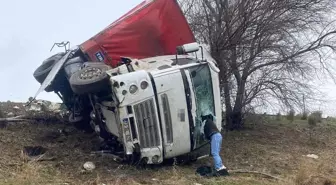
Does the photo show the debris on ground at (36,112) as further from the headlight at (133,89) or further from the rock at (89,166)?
the headlight at (133,89)

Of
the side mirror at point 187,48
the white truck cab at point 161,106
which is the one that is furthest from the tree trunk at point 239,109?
the white truck cab at point 161,106

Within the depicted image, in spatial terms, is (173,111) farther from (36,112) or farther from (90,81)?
(36,112)

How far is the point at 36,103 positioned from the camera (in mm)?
11805

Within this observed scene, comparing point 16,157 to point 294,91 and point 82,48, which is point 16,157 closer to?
point 82,48

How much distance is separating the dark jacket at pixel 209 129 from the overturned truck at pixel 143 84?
11 centimetres

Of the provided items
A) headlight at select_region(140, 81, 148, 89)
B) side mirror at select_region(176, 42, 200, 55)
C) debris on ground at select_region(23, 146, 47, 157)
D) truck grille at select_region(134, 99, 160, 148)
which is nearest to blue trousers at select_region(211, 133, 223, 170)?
truck grille at select_region(134, 99, 160, 148)

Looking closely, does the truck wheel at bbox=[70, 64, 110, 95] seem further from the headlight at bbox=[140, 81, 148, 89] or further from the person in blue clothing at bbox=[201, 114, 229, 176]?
the person in blue clothing at bbox=[201, 114, 229, 176]

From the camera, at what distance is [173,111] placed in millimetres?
8398

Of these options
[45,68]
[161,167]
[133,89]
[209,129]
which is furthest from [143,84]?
[45,68]

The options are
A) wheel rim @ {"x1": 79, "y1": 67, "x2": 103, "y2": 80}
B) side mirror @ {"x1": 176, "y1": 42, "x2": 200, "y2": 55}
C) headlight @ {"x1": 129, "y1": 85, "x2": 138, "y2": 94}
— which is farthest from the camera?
side mirror @ {"x1": 176, "y1": 42, "x2": 200, "y2": 55}

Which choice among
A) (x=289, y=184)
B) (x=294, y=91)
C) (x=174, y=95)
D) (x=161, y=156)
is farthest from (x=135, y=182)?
(x=294, y=91)

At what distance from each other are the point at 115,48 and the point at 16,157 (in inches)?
102

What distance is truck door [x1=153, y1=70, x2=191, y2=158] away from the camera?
8.33 m

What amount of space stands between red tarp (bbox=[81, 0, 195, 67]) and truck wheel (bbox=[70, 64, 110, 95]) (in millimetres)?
999
